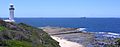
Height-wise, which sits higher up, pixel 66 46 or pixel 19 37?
pixel 19 37

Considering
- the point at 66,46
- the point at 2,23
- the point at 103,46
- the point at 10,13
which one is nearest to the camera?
the point at 2,23

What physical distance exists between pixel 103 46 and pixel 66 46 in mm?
7269

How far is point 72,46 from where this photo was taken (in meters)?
50.9

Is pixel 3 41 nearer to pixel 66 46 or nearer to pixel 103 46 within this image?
pixel 66 46

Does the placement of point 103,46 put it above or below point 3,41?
below

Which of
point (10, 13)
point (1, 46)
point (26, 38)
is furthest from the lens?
point (10, 13)

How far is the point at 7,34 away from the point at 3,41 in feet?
8.57

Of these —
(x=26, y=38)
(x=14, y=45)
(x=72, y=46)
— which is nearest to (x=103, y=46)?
(x=72, y=46)

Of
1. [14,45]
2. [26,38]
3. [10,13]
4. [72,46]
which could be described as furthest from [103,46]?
[14,45]

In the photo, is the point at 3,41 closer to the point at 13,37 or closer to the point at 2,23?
the point at 13,37

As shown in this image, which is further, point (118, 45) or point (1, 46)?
point (118, 45)

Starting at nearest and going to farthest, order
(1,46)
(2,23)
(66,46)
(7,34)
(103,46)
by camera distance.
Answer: (1,46), (7,34), (2,23), (66,46), (103,46)

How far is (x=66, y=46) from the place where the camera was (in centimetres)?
5003

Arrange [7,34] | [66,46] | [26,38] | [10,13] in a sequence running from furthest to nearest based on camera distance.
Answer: [10,13] → [66,46] → [26,38] → [7,34]
